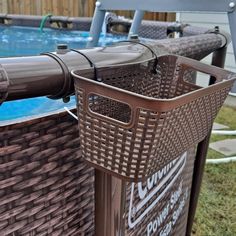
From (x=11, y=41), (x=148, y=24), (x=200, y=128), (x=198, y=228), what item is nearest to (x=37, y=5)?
(x=11, y=41)

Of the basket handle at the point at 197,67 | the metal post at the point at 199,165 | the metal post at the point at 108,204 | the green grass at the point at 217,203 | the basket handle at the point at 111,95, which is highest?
the basket handle at the point at 111,95

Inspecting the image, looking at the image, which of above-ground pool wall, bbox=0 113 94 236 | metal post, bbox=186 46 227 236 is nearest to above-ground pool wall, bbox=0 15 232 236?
above-ground pool wall, bbox=0 113 94 236

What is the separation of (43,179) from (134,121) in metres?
0.27

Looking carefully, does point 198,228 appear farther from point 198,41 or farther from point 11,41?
point 11,41

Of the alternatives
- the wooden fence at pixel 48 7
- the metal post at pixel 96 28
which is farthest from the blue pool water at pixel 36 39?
the wooden fence at pixel 48 7

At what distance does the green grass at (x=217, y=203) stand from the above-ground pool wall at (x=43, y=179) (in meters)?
1.38

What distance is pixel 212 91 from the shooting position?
0.74m

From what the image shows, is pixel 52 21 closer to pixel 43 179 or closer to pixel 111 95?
pixel 43 179

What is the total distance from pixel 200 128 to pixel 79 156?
0.29m

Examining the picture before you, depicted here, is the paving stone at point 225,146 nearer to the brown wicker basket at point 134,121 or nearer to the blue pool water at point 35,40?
the blue pool water at point 35,40

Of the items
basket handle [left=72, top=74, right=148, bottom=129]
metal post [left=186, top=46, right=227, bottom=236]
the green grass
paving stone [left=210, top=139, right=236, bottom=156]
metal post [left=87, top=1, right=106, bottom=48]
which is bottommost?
paving stone [left=210, top=139, right=236, bottom=156]

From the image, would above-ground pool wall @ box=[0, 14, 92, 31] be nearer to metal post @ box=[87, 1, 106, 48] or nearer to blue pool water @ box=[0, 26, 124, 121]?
blue pool water @ box=[0, 26, 124, 121]

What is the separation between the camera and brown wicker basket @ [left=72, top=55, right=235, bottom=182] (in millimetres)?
603

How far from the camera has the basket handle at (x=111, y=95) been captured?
1.94 ft
